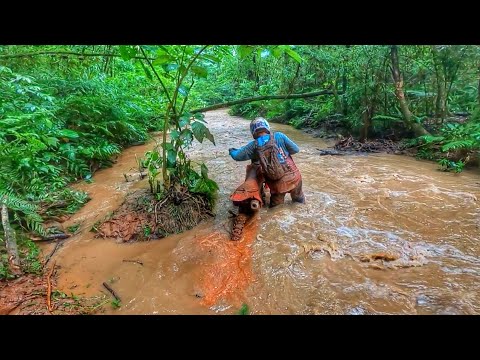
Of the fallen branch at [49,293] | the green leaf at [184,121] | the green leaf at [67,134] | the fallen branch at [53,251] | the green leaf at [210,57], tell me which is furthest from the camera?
the green leaf at [67,134]

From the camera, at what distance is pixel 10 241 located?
3.17m

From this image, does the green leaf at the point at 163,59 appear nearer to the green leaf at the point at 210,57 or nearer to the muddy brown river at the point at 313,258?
the green leaf at the point at 210,57

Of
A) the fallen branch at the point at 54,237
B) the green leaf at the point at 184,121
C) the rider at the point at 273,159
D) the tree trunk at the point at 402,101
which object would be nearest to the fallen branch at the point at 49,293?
the fallen branch at the point at 54,237

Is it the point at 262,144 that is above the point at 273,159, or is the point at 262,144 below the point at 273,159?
above

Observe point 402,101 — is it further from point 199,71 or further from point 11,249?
point 11,249

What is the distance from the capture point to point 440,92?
7477 mm

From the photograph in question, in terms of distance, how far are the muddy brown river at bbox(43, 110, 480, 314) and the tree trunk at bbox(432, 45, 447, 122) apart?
306 centimetres

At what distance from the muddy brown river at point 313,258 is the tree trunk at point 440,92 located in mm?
3063

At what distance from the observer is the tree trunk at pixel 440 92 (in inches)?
281

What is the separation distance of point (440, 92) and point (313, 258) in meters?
6.74

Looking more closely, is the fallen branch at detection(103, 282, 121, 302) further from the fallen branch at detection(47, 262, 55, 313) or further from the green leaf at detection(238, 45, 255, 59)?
the green leaf at detection(238, 45, 255, 59)

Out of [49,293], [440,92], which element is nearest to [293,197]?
[49,293]

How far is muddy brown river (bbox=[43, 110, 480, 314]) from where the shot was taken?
2619mm
